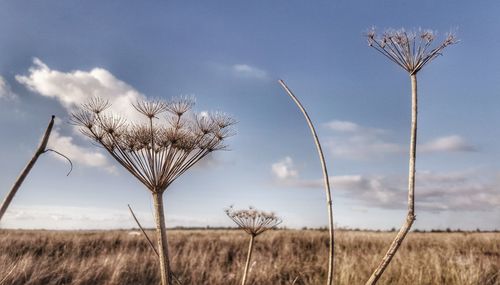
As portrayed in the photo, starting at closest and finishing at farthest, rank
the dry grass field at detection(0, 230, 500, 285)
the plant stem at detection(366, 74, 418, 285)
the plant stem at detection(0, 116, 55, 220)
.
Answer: the plant stem at detection(0, 116, 55, 220), the plant stem at detection(366, 74, 418, 285), the dry grass field at detection(0, 230, 500, 285)

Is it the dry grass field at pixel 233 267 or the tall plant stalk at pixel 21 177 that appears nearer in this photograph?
the tall plant stalk at pixel 21 177

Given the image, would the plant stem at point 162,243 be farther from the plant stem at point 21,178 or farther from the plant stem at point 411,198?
the plant stem at point 21,178

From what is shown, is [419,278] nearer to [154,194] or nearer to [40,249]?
[154,194]

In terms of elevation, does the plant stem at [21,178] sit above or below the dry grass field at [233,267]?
above

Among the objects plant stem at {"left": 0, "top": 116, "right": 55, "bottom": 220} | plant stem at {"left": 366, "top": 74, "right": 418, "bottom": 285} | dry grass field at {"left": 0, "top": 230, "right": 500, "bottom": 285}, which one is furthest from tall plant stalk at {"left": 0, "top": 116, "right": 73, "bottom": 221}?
dry grass field at {"left": 0, "top": 230, "right": 500, "bottom": 285}

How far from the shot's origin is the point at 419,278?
22.5 ft

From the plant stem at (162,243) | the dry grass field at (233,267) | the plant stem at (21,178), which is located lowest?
the dry grass field at (233,267)

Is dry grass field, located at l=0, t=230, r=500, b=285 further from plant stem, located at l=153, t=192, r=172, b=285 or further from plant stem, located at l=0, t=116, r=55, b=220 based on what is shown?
plant stem, located at l=0, t=116, r=55, b=220

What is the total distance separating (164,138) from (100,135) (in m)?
0.34

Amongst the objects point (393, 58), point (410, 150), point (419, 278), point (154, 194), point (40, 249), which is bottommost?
point (40, 249)

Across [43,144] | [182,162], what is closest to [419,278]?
[182,162]

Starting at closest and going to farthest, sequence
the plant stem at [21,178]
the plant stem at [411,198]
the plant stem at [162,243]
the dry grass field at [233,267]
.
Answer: the plant stem at [21,178]
the plant stem at [411,198]
the plant stem at [162,243]
the dry grass field at [233,267]

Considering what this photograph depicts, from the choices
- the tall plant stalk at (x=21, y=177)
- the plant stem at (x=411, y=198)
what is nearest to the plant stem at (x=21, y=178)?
the tall plant stalk at (x=21, y=177)

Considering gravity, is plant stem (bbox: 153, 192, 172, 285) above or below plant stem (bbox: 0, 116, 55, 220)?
below
